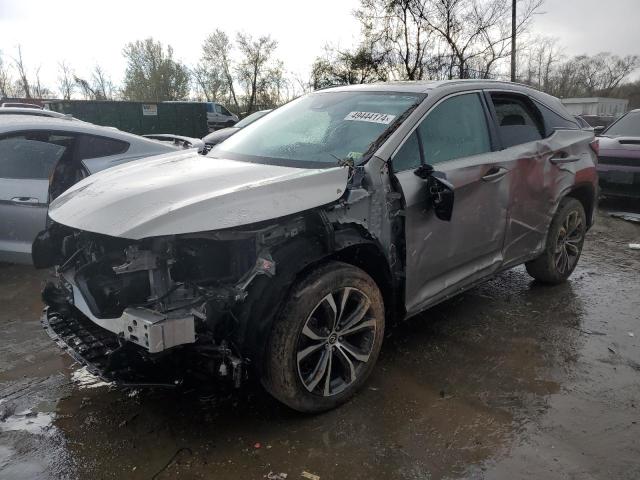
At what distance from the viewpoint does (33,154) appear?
4664mm

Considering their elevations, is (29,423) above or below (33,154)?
below

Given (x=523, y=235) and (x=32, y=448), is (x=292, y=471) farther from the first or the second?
(x=523, y=235)

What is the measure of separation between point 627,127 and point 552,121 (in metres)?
5.67

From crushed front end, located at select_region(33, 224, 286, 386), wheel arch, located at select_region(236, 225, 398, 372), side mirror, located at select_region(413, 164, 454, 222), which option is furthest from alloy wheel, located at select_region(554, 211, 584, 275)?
crushed front end, located at select_region(33, 224, 286, 386)

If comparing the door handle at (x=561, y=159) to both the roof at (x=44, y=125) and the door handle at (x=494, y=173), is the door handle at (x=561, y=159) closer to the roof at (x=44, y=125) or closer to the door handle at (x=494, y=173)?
the door handle at (x=494, y=173)

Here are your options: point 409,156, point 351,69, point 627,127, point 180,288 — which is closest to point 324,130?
point 409,156

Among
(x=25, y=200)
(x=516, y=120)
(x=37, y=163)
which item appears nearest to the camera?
(x=516, y=120)

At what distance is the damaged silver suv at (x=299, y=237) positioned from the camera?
7.77 feet

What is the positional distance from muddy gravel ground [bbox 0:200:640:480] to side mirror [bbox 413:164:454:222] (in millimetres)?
1061

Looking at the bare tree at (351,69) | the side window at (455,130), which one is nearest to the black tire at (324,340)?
the side window at (455,130)

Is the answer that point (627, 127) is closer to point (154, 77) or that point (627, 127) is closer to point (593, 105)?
point (154, 77)

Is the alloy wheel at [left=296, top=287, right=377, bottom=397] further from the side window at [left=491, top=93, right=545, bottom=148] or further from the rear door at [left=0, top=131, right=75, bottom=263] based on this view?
the rear door at [left=0, top=131, right=75, bottom=263]

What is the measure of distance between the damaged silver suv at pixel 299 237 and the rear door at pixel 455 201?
0.01 meters

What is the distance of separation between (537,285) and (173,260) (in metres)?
3.76
